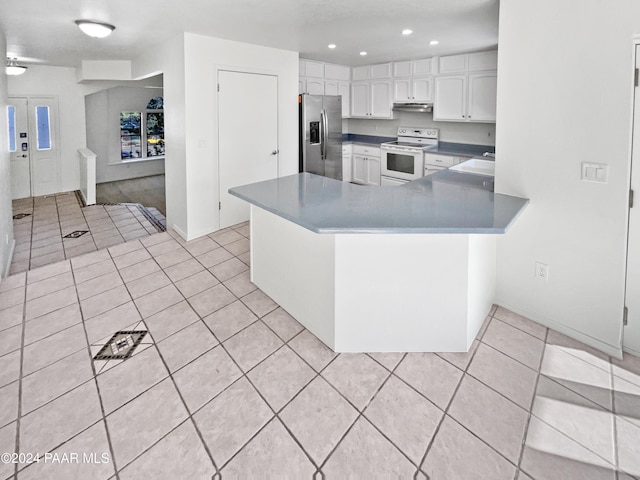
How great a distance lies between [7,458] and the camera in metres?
1.64

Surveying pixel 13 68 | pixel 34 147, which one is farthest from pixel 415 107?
pixel 34 147

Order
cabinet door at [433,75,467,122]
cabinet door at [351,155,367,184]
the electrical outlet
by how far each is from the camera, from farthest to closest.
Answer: cabinet door at [351,155,367,184], cabinet door at [433,75,467,122], the electrical outlet

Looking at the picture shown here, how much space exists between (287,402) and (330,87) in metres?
5.52

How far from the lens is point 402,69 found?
5.88m

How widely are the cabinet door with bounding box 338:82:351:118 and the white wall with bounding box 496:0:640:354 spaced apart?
419 centimetres

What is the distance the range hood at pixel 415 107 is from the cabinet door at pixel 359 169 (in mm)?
1068

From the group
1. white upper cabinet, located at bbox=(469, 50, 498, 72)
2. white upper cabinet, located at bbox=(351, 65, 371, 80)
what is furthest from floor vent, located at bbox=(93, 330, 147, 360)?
white upper cabinet, located at bbox=(351, 65, 371, 80)

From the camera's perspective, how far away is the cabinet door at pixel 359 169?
672 cm

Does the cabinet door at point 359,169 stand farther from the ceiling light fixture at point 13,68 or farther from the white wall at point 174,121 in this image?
the ceiling light fixture at point 13,68

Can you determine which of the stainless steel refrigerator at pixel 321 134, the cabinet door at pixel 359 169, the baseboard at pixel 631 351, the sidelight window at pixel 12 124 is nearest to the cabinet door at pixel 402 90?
the stainless steel refrigerator at pixel 321 134

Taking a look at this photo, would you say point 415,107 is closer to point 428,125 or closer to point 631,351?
point 428,125

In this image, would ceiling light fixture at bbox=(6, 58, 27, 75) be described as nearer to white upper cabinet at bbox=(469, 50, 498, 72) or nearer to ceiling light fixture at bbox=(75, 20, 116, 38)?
ceiling light fixture at bbox=(75, 20, 116, 38)

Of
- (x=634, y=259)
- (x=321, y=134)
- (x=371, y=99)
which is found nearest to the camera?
(x=634, y=259)

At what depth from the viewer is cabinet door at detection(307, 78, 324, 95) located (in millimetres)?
5973
